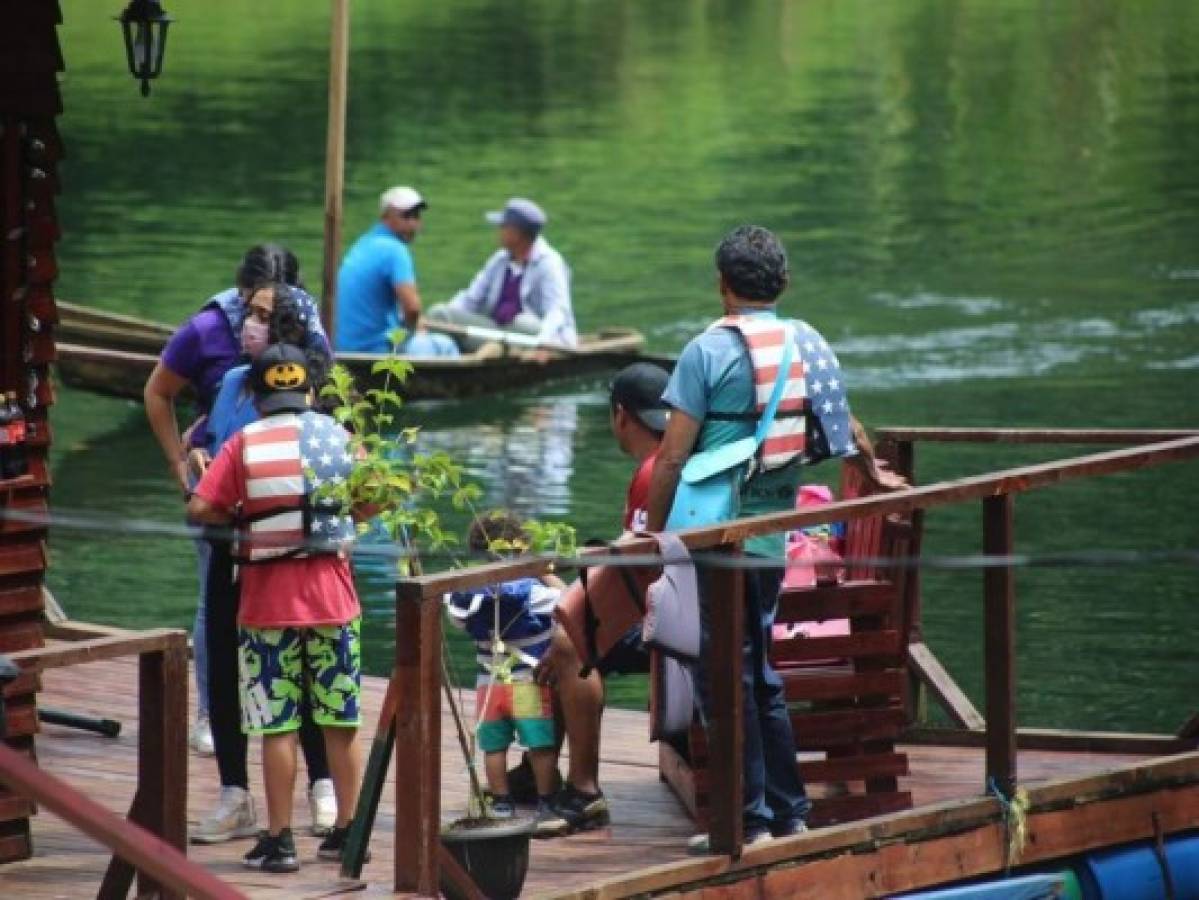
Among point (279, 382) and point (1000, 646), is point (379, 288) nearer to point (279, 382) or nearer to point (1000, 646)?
point (1000, 646)

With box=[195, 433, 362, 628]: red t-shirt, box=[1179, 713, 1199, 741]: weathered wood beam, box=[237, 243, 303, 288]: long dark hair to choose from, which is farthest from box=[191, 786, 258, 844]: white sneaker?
box=[1179, 713, 1199, 741]: weathered wood beam

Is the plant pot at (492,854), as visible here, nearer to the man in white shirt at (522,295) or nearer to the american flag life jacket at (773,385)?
the american flag life jacket at (773,385)

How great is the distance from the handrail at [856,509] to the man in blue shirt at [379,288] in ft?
31.5

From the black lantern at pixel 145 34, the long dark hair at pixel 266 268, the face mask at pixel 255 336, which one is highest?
the black lantern at pixel 145 34

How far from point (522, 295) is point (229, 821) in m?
12.1

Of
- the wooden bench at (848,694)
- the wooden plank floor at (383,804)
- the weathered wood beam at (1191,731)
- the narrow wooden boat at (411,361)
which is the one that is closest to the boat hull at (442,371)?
the narrow wooden boat at (411,361)

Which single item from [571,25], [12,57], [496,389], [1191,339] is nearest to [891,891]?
[12,57]

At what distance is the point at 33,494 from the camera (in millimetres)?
9039

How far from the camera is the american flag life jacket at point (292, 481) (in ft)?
27.9

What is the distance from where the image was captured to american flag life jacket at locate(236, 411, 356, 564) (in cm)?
851

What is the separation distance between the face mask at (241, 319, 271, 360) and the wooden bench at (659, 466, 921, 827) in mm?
1519

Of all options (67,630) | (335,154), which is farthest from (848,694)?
(335,154)

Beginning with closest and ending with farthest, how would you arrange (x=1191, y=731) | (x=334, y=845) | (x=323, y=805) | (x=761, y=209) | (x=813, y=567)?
(x=334, y=845) < (x=323, y=805) < (x=813, y=567) < (x=1191, y=731) < (x=761, y=209)

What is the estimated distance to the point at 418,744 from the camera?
26.1ft
